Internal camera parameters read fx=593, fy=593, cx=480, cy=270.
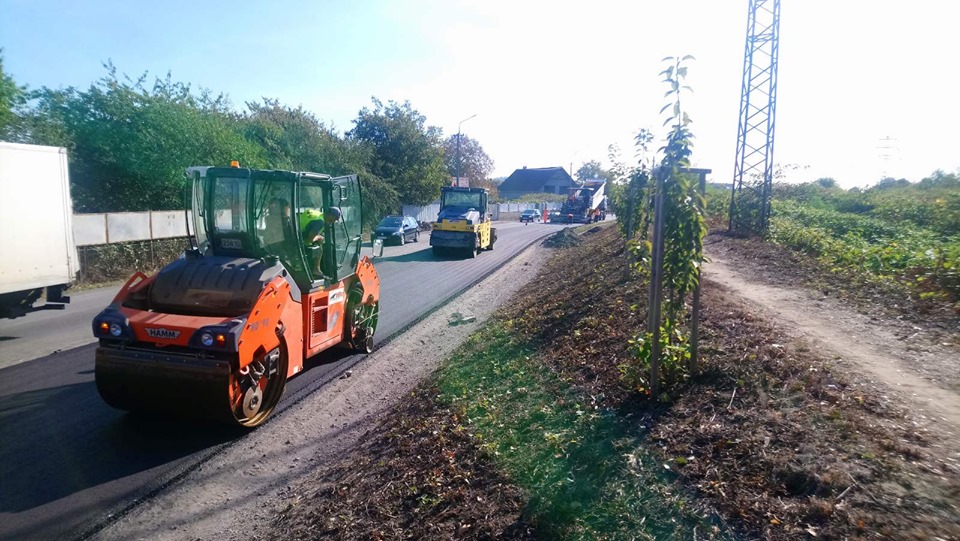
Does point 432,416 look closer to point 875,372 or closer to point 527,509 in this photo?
point 527,509

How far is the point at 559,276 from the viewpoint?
15969 mm

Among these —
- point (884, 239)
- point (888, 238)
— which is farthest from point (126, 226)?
point (888, 238)

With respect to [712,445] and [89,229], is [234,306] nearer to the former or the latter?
[712,445]

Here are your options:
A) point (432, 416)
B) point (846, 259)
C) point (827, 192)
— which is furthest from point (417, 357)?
point (827, 192)

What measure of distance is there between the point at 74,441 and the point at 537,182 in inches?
3644

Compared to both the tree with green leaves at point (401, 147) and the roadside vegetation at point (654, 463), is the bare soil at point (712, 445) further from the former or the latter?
the tree with green leaves at point (401, 147)

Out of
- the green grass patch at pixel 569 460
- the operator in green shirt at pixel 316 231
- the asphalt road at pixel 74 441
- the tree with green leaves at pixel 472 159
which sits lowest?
the asphalt road at pixel 74 441

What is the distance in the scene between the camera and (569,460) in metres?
4.45

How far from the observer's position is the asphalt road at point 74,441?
4508 mm

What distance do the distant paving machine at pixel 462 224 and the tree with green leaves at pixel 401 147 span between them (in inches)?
668

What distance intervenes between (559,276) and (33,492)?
12718 millimetres

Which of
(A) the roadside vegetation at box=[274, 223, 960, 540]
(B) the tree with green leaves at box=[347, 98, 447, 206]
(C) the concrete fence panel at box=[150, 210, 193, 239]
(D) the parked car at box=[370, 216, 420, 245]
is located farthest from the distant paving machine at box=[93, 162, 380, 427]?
(B) the tree with green leaves at box=[347, 98, 447, 206]

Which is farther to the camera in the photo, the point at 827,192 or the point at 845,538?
the point at 827,192

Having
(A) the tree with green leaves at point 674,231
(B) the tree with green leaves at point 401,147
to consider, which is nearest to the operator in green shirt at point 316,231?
(A) the tree with green leaves at point 674,231
